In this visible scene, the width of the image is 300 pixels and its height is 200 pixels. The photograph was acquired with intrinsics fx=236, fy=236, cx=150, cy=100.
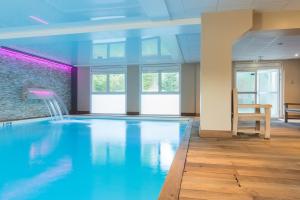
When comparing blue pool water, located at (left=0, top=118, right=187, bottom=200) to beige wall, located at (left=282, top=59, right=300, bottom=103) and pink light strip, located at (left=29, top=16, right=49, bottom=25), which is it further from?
beige wall, located at (left=282, top=59, right=300, bottom=103)

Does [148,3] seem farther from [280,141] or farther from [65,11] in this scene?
[280,141]

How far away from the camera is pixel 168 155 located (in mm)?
3246

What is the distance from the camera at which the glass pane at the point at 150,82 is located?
1045cm

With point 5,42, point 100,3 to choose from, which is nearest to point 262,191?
point 100,3

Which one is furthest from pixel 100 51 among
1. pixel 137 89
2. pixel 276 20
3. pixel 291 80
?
pixel 291 80

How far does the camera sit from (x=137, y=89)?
410 inches

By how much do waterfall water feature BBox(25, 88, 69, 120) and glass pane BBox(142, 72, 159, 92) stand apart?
11.7 feet

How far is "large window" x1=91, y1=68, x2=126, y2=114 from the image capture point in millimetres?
10695

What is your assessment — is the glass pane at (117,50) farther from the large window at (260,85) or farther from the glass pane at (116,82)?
the large window at (260,85)

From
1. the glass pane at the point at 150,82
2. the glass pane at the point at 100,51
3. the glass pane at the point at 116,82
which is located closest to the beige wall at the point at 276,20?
the glass pane at the point at 100,51

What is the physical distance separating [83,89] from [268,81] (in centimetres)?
795

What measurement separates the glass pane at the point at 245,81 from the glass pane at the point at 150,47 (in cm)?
359

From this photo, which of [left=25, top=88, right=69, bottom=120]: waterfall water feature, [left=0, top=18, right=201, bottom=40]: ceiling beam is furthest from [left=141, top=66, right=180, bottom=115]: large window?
[left=0, top=18, right=201, bottom=40]: ceiling beam

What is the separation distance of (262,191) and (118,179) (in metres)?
1.28
